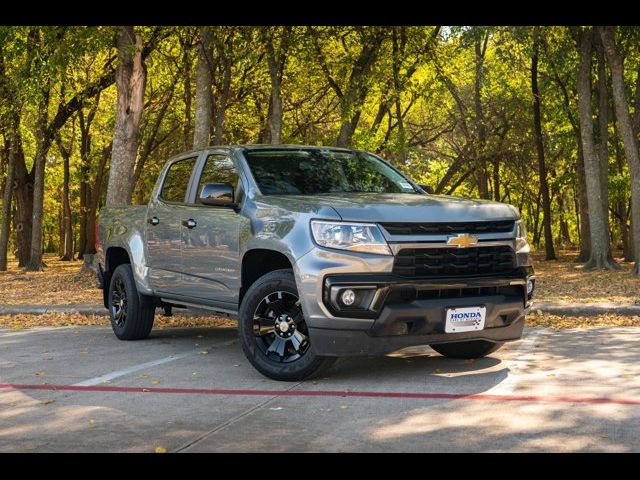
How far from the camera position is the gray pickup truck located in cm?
706

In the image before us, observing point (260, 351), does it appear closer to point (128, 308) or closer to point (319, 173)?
point (319, 173)

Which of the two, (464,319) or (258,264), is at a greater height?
(258,264)

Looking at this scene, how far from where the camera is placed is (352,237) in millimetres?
7090

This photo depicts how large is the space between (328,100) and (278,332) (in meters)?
23.7

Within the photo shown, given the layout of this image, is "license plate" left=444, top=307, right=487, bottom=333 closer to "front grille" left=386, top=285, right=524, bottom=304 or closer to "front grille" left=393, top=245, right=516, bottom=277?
"front grille" left=386, top=285, right=524, bottom=304

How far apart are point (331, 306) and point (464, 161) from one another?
24769 millimetres

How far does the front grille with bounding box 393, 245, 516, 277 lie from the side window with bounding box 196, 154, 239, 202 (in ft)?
6.22

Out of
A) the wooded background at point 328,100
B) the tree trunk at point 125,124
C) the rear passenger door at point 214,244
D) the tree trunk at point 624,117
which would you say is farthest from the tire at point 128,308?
the tree trunk at point 624,117

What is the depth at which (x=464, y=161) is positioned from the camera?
102ft

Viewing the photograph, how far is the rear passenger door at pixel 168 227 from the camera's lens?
30.1 feet

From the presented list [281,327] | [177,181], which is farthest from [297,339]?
[177,181]

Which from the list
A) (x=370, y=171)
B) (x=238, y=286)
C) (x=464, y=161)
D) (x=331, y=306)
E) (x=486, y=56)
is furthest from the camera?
(x=486, y=56)
